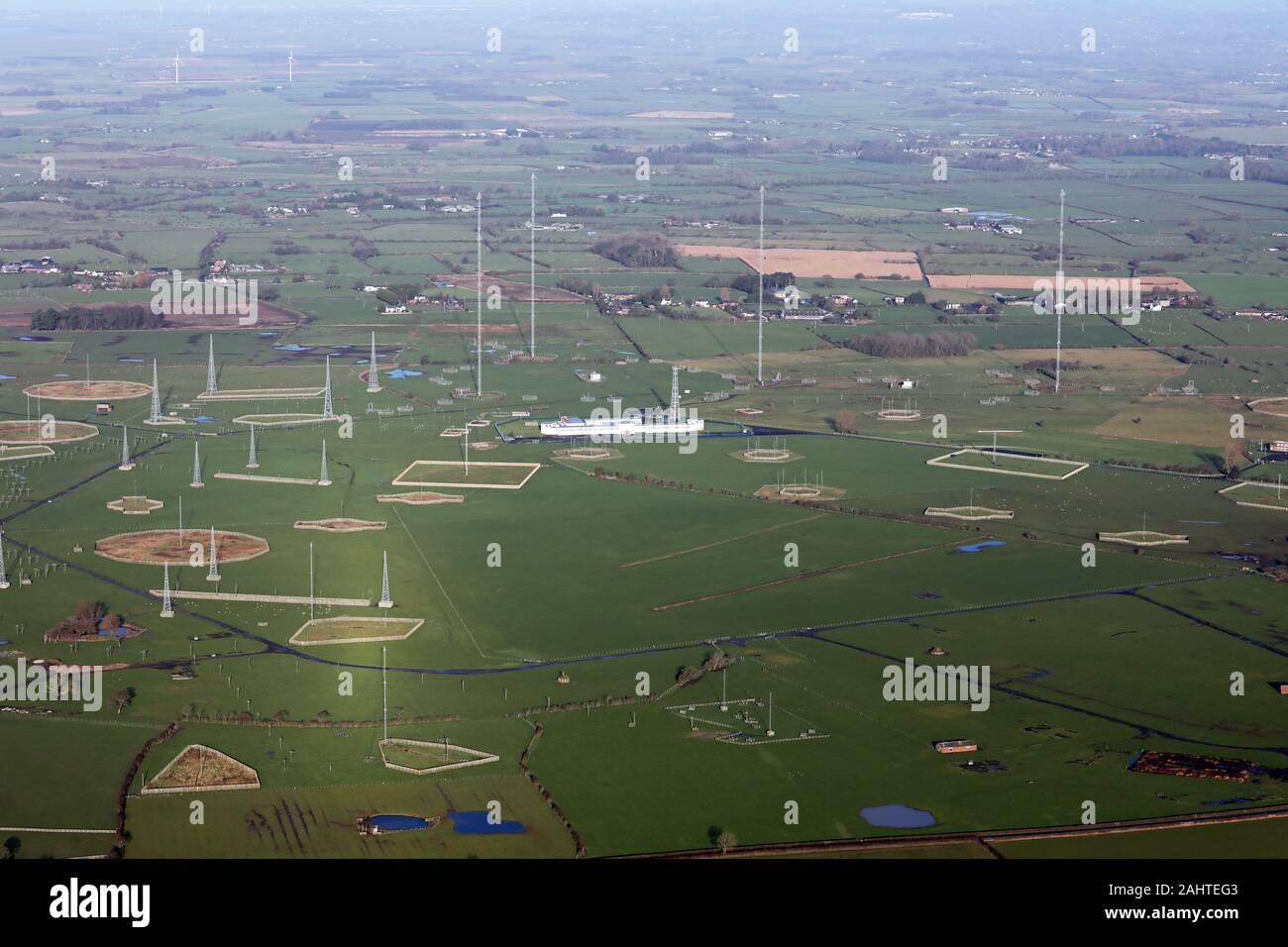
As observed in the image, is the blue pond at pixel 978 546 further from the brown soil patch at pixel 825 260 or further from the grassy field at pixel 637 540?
the brown soil patch at pixel 825 260

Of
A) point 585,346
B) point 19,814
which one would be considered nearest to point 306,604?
point 19,814

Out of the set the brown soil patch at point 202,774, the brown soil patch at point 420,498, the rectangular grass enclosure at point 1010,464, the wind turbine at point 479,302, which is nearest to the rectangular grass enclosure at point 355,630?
the brown soil patch at point 202,774

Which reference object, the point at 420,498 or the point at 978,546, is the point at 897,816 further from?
the point at 420,498

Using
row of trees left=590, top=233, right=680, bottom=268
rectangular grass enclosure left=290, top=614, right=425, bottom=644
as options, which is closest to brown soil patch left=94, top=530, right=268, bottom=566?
rectangular grass enclosure left=290, top=614, right=425, bottom=644

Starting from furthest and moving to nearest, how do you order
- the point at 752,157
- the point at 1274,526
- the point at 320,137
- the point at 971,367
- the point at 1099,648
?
the point at 320,137, the point at 752,157, the point at 971,367, the point at 1274,526, the point at 1099,648

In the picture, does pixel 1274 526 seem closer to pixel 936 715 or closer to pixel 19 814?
pixel 936 715

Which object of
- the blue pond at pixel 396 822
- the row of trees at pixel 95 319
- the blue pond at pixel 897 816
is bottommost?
the blue pond at pixel 897 816

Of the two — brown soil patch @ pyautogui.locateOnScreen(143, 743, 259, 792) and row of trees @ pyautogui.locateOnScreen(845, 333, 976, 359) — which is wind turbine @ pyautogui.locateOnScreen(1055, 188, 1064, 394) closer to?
row of trees @ pyautogui.locateOnScreen(845, 333, 976, 359)
